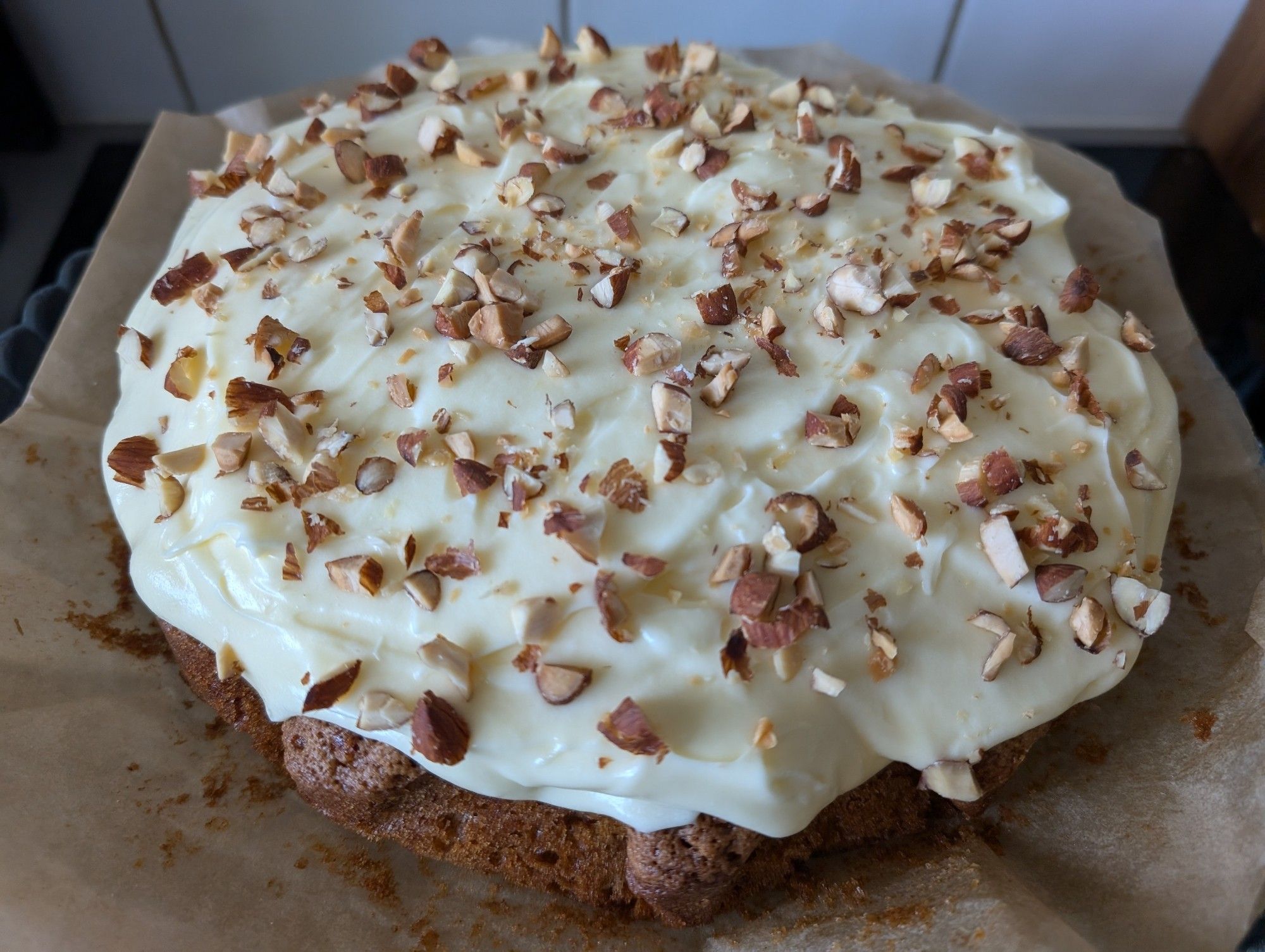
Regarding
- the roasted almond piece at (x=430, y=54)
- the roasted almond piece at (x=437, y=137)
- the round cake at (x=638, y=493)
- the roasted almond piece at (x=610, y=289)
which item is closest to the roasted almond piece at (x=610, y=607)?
the round cake at (x=638, y=493)

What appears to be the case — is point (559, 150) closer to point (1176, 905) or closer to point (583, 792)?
point (583, 792)

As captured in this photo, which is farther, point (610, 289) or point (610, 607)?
point (610, 289)

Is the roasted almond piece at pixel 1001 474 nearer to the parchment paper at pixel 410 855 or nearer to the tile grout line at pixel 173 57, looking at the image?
the parchment paper at pixel 410 855

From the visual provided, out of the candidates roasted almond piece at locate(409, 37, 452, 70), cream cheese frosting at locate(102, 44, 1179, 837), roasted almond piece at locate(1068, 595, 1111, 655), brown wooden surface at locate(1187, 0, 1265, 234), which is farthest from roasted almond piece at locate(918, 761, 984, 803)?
brown wooden surface at locate(1187, 0, 1265, 234)

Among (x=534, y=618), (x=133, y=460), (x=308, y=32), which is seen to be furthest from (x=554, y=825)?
(x=308, y=32)

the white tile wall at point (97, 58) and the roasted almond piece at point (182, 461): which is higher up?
the roasted almond piece at point (182, 461)

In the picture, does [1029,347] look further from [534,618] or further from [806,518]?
[534,618]

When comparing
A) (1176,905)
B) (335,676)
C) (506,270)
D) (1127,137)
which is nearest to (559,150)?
(506,270)
